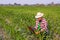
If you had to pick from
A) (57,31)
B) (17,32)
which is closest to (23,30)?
(17,32)

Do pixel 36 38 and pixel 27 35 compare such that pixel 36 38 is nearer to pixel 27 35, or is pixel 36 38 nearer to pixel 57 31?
pixel 27 35

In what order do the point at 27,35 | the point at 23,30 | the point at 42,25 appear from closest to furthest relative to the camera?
the point at 42,25
the point at 27,35
the point at 23,30

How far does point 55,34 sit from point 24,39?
59.8 inches

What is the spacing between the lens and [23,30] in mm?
12320

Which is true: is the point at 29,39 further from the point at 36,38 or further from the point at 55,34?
the point at 55,34

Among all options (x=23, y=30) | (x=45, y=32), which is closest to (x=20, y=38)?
(x=45, y=32)

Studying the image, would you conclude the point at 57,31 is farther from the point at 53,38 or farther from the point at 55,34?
the point at 53,38

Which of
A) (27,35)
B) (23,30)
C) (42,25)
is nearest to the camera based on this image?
(42,25)

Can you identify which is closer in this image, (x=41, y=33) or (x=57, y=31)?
(x=41, y=33)

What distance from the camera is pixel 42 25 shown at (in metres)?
10.3

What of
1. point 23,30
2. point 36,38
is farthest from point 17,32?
point 36,38

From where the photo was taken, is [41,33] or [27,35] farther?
[27,35]

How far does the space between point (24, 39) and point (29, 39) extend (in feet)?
0.75

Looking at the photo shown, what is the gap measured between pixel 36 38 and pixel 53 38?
59cm
